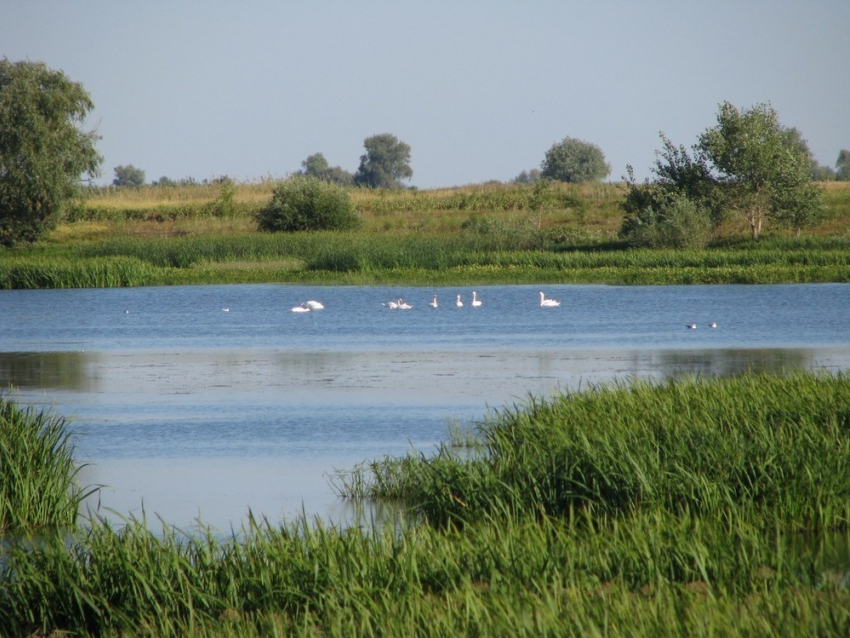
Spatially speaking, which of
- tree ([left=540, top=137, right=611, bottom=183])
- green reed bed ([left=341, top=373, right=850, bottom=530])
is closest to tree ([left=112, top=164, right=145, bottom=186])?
tree ([left=540, top=137, right=611, bottom=183])

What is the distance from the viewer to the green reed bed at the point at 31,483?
9.43 metres

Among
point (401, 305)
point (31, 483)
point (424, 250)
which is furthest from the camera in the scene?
point (424, 250)

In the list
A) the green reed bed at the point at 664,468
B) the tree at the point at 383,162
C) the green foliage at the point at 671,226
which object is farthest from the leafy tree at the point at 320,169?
the green reed bed at the point at 664,468

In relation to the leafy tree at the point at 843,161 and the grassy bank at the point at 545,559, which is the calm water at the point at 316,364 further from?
the leafy tree at the point at 843,161

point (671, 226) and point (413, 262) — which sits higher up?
point (671, 226)

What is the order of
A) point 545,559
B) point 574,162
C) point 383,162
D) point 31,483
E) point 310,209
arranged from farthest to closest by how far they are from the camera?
point 383,162, point 574,162, point 310,209, point 31,483, point 545,559

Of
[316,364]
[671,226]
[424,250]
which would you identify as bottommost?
[316,364]

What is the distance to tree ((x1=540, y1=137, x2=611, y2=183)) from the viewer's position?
444ft

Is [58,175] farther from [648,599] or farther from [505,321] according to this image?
[648,599]

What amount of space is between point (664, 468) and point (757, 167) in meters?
54.6

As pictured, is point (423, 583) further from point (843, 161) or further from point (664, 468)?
point (843, 161)

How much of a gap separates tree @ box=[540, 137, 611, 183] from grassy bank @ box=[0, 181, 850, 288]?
5630 centimetres

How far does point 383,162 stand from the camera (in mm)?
163125

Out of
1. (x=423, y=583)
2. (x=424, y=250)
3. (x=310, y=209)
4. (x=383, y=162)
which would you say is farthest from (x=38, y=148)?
(x=383, y=162)
